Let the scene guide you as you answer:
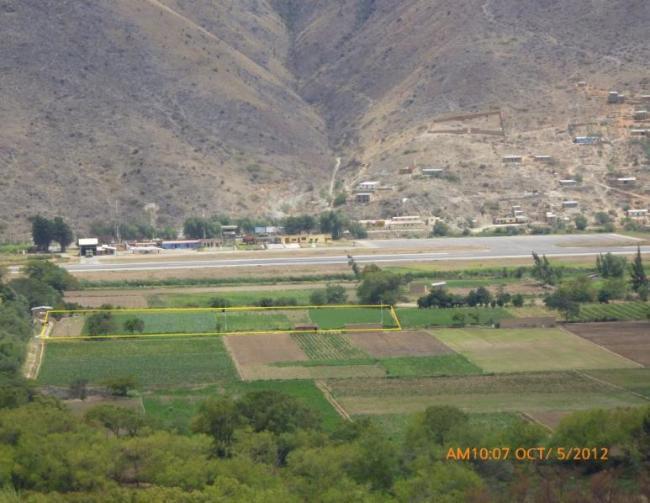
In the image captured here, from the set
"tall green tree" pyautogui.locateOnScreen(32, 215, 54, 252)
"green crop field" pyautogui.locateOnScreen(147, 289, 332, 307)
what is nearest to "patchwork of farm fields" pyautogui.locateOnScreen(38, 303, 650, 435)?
"green crop field" pyautogui.locateOnScreen(147, 289, 332, 307)

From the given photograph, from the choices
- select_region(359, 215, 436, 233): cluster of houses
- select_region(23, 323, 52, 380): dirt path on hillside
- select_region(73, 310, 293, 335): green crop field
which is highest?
select_region(359, 215, 436, 233): cluster of houses

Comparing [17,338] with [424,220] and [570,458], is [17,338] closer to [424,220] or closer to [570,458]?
[570,458]

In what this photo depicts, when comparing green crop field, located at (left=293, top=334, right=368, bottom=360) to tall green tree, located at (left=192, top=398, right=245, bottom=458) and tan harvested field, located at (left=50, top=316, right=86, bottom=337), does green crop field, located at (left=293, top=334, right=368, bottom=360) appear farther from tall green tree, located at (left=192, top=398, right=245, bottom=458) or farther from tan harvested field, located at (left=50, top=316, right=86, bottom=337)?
tall green tree, located at (left=192, top=398, right=245, bottom=458)

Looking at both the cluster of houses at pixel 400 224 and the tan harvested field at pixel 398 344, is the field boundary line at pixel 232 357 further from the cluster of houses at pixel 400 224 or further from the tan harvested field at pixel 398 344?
the cluster of houses at pixel 400 224

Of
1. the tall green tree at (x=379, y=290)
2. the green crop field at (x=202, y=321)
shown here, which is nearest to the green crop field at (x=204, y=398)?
the green crop field at (x=202, y=321)

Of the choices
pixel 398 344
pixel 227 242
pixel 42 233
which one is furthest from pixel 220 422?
pixel 227 242
